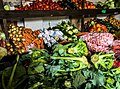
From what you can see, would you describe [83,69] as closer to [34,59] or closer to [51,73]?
[51,73]

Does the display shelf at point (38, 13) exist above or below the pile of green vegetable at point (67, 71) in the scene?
above

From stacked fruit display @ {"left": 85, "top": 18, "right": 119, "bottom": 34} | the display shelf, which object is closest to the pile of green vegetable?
the display shelf

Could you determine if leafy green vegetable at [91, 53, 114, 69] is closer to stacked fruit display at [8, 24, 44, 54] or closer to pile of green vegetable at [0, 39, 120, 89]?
pile of green vegetable at [0, 39, 120, 89]

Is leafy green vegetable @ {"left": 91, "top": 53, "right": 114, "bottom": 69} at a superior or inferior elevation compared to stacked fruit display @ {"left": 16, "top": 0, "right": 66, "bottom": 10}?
inferior

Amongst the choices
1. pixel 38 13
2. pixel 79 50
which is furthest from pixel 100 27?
pixel 79 50

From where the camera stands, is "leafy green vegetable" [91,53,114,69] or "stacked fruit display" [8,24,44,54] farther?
"stacked fruit display" [8,24,44,54]

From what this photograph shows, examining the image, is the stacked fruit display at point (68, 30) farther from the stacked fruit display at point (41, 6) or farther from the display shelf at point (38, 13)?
the stacked fruit display at point (41, 6)

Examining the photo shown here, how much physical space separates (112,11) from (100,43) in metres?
2.76

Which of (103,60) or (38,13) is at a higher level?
(38,13)

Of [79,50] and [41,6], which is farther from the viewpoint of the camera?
[41,6]

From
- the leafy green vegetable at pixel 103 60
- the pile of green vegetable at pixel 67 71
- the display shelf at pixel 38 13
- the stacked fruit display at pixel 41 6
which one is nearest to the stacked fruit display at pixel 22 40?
the display shelf at pixel 38 13

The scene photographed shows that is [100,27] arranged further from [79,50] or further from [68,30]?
[79,50]

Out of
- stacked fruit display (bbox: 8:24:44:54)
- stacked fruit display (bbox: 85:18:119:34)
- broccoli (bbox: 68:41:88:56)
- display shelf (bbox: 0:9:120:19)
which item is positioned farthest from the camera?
stacked fruit display (bbox: 85:18:119:34)

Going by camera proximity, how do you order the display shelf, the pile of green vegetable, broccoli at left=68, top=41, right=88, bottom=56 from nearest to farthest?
the pile of green vegetable → broccoli at left=68, top=41, right=88, bottom=56 → the display shelf
